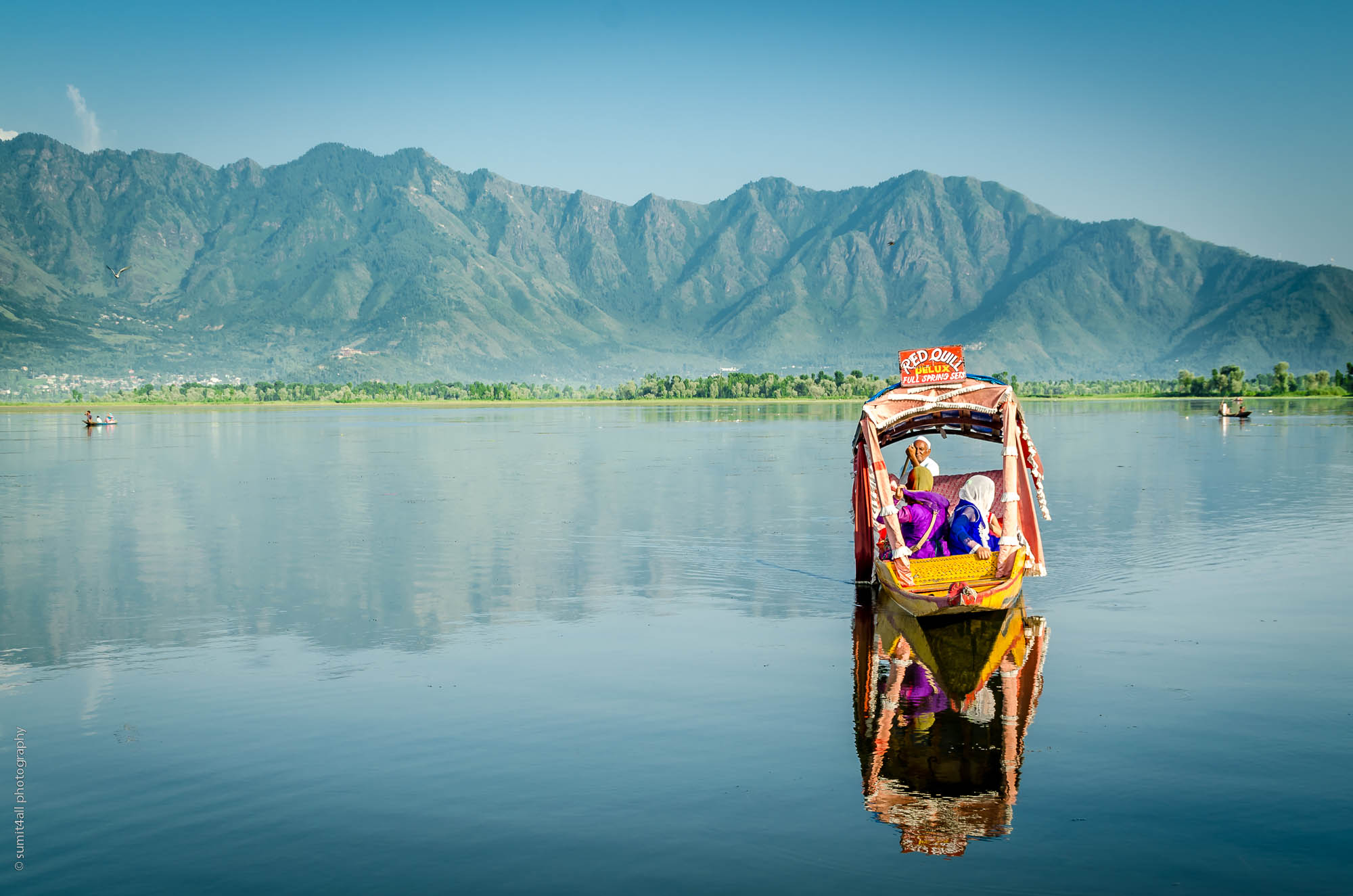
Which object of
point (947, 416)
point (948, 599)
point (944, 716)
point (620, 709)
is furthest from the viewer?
point (947, 416)

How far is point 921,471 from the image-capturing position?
2372cm

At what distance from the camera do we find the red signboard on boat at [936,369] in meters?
24.4

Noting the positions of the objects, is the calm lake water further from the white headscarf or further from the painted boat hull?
the white headscarf

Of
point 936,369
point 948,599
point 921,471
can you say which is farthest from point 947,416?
point 948,599

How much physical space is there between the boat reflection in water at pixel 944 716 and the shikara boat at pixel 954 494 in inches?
26.5

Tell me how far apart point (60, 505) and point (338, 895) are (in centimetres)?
3804

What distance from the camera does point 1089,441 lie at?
77.1m

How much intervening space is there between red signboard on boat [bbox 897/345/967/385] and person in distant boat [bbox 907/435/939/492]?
135 centimetres

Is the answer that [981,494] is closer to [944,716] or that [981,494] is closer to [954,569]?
[954,569]

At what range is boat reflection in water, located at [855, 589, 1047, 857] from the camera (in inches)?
459

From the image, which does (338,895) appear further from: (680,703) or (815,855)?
(680,703)

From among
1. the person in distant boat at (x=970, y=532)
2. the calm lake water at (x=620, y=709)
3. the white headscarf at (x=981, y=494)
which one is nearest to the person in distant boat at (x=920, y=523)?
the person in distant boat at (x=970, y=532)

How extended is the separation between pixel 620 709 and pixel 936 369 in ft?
39.6

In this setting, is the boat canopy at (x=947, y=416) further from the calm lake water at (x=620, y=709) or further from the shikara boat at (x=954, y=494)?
the calm lake water at (x=620, y=709)
